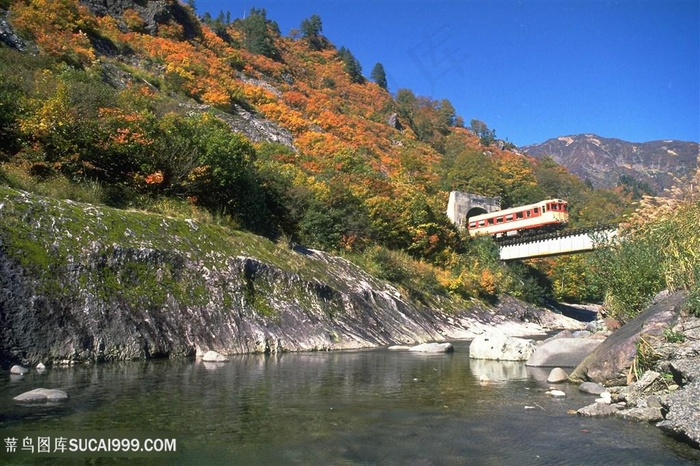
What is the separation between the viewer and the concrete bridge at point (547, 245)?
50.0 meters

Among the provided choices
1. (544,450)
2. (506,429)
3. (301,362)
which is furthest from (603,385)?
(301,362)

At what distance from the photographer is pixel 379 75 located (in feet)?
480

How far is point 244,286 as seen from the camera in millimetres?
22094

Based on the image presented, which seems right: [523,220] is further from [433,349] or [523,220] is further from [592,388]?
[592,388]

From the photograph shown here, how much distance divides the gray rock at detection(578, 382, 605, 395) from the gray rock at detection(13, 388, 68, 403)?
38.6 ft

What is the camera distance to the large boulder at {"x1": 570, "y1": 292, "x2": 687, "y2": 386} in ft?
41.8

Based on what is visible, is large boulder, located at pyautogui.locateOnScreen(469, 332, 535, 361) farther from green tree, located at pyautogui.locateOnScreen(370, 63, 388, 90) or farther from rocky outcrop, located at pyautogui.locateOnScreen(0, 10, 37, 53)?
green tree, located at pyautogui.locateOnScreen(370, 63, 388, 90)

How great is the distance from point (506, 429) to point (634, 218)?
1599cm

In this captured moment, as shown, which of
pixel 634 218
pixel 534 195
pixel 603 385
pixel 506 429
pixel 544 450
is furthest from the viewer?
pixel 534 195

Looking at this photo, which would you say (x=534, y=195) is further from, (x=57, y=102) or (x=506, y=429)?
(x=506, y=429)

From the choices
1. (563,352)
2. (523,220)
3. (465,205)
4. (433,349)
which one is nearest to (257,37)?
(465,205)

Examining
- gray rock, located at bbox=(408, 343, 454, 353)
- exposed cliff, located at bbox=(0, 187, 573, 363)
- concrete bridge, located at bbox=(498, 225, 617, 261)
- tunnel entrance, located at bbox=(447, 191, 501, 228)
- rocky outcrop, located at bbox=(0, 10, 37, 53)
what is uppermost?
rocky outcrop, located at bbox=(0, 10, 37, 53)

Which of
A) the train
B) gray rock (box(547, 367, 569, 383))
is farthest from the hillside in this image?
gray rock (box(547, 367, 569, 383))

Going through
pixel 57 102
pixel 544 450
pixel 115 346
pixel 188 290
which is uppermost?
pixel 57 102
